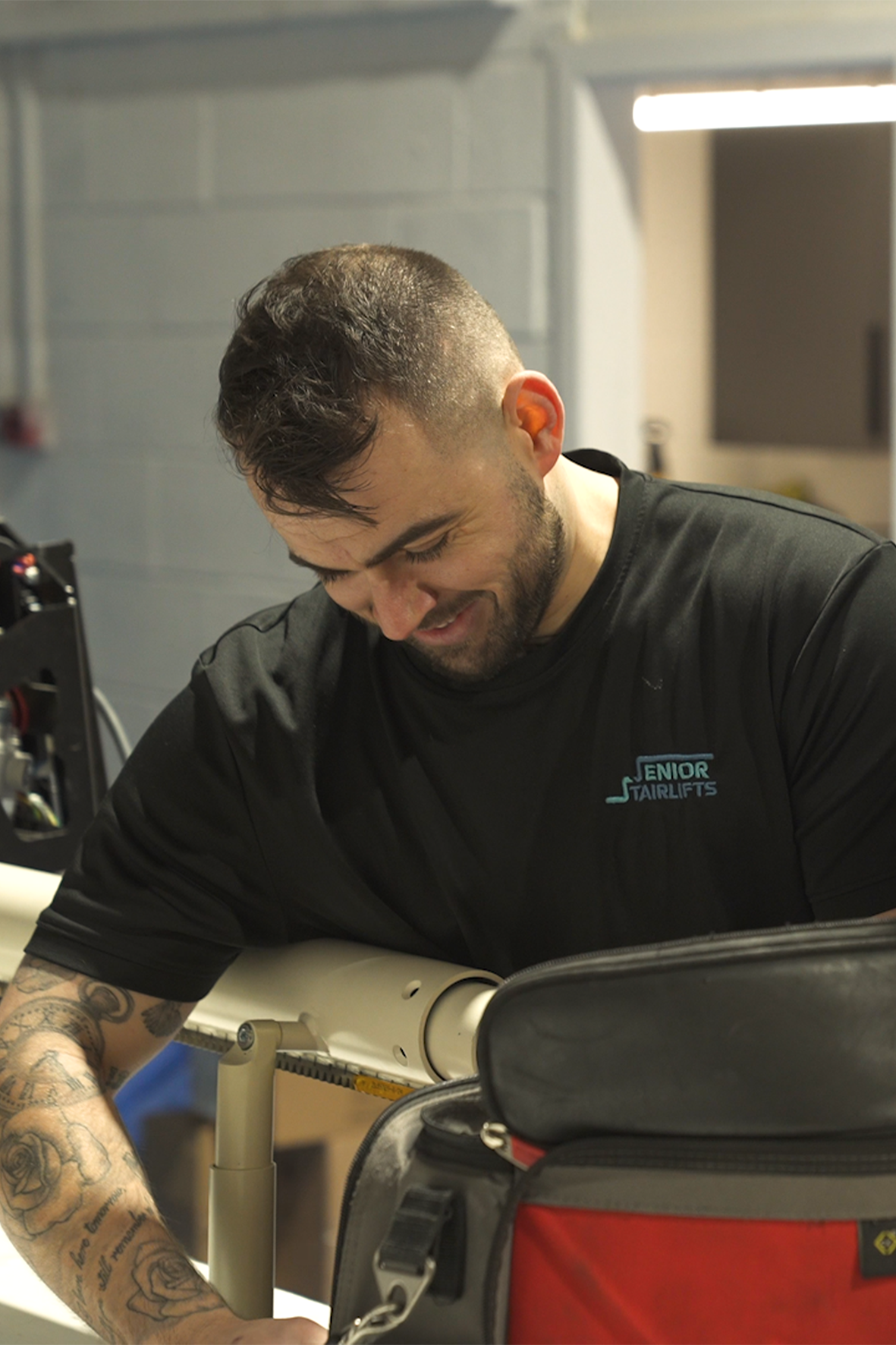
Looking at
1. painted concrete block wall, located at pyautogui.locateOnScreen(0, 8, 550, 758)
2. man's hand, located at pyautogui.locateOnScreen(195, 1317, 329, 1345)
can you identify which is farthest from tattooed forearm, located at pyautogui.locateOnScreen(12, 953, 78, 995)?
painted concrete block wall, located at pyautogui.locateOnScreen(0, 8, 550, 758)

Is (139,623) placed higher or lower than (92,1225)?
higher

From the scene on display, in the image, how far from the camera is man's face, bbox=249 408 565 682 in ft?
3.00

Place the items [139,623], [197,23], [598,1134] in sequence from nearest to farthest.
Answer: [598,1134], [197,23], [139,623]

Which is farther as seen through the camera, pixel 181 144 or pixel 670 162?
pixel 670 162

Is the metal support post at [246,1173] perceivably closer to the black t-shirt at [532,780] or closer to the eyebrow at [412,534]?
the black t-shirt at [532,780]

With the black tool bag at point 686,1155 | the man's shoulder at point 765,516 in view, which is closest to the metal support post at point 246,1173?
the black tool bag at point 686,1155

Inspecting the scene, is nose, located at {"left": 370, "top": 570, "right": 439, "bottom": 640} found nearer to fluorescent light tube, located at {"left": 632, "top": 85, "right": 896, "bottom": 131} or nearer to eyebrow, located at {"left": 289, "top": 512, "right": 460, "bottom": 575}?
eyebrow, located at {"left": 289, "top": 512, "right": 460, "bottom": 575}

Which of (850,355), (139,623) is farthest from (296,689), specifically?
(850,355)

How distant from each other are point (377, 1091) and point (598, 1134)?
0.27 meters

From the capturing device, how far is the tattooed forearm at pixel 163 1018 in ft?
3.37

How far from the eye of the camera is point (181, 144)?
8.88ft

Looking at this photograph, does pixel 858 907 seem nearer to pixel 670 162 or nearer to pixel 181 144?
pixel 181 144

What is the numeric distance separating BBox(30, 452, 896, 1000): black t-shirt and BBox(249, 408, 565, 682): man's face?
0.04 m

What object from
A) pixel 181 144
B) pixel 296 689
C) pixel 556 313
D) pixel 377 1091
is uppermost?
pixel 181 144
